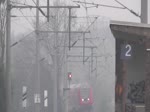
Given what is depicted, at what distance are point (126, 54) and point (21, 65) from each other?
5461 cm

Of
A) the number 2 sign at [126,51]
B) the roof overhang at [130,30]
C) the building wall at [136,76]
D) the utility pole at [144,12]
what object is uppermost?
the utility pole at [144,12]

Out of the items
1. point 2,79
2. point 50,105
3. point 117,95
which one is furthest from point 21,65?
point 117,95

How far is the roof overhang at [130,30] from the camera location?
1532 cm

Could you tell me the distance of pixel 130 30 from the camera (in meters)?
15.9

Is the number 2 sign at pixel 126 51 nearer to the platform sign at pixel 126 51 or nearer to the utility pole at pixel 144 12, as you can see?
the platform sign at pixel 126 51

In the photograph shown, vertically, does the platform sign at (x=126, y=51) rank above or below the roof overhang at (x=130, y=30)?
below

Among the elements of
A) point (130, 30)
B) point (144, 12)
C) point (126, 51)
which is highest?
point (144, 12)

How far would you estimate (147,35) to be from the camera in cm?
1530

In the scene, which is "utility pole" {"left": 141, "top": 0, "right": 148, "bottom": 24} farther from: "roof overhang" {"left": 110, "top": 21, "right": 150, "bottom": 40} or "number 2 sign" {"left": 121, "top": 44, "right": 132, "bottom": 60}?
"number 2 sign" {"left": 121, "top": 44, "right": 132, "bottom": 60}

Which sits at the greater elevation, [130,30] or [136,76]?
[130,30]

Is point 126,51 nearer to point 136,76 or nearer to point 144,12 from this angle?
point 136,76

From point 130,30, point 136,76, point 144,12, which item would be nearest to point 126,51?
point 130,30

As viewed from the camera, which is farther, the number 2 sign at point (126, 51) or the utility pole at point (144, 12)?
the utility pole at point (144, 12)

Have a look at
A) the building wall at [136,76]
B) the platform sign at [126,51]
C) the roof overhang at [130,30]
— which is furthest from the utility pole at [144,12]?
the platform sign at [126,51]
